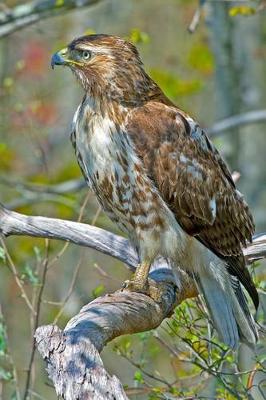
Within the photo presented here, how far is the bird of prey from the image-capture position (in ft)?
16.2

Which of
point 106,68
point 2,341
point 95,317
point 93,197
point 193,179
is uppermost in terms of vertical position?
point 106,68

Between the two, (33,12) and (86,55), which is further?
(33,12)

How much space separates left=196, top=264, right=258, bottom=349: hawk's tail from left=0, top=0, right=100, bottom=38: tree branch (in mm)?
2524

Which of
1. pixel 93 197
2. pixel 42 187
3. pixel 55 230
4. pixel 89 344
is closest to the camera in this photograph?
pixel 89 344

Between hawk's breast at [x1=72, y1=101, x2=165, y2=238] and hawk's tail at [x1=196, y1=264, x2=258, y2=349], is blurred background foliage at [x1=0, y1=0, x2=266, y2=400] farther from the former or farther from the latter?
hawk's breast at [x1=72, y1=101, x2=165, y2=238]

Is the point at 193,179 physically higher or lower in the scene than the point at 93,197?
higher

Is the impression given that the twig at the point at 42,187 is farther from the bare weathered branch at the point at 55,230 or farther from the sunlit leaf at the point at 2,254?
the bare weathered branch at the point at 55,230

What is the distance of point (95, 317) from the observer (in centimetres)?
392

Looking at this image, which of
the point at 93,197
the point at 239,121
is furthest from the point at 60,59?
the point at 239,121

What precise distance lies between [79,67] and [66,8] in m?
2.25

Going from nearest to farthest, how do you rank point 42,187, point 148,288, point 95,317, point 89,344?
point 89,344
point 95,317
point 148,288
point 42,187

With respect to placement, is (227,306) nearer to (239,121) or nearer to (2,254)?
(2,254)

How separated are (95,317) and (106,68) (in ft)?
5.17

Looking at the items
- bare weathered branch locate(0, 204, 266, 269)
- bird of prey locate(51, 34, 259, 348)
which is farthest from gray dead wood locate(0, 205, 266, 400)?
bird of prey locate(51, 34, 259, 348)
